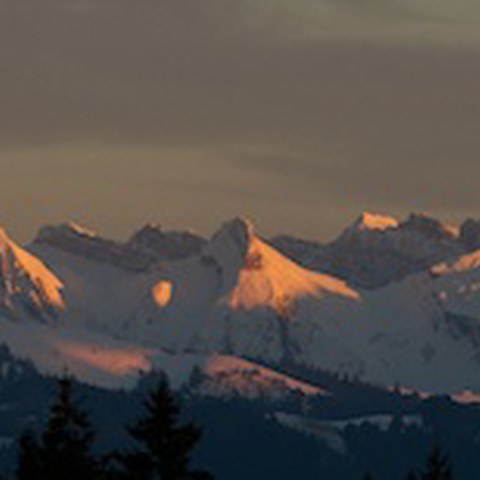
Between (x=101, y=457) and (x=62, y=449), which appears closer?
(x=62, y=449)

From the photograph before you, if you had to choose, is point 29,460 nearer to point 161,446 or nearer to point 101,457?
point 101,457

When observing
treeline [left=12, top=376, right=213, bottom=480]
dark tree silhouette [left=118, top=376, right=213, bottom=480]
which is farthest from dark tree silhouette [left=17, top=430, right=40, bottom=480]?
dark tree silhouette [left=118, top=376, right=213, bottom=480]

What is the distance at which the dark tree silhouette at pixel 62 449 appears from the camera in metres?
67.9

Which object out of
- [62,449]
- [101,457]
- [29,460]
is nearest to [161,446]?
[101,457]

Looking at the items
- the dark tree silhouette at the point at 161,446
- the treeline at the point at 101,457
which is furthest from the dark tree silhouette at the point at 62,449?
the dark tree silhouette at the point at 161,446

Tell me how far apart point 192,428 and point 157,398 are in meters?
Result: 1.20

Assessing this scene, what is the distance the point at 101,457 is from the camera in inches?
2712

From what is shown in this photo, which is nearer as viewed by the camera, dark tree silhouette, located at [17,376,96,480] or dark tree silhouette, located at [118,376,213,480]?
dark tree silhouette, located at [17,376,96,480]

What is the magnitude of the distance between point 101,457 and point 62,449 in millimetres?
903

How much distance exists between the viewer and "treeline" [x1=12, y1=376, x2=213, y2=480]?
68.0 meters

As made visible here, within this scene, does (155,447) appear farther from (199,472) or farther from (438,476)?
(438,476)

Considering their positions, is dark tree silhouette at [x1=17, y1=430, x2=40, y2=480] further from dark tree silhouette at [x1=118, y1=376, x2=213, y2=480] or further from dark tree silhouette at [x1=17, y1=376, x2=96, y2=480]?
dark tree silhouette at [x1=118, y1=376, x2=213, y2=480]

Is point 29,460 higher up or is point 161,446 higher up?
point 161,446

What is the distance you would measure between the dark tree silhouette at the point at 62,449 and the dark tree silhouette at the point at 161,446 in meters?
0.90
